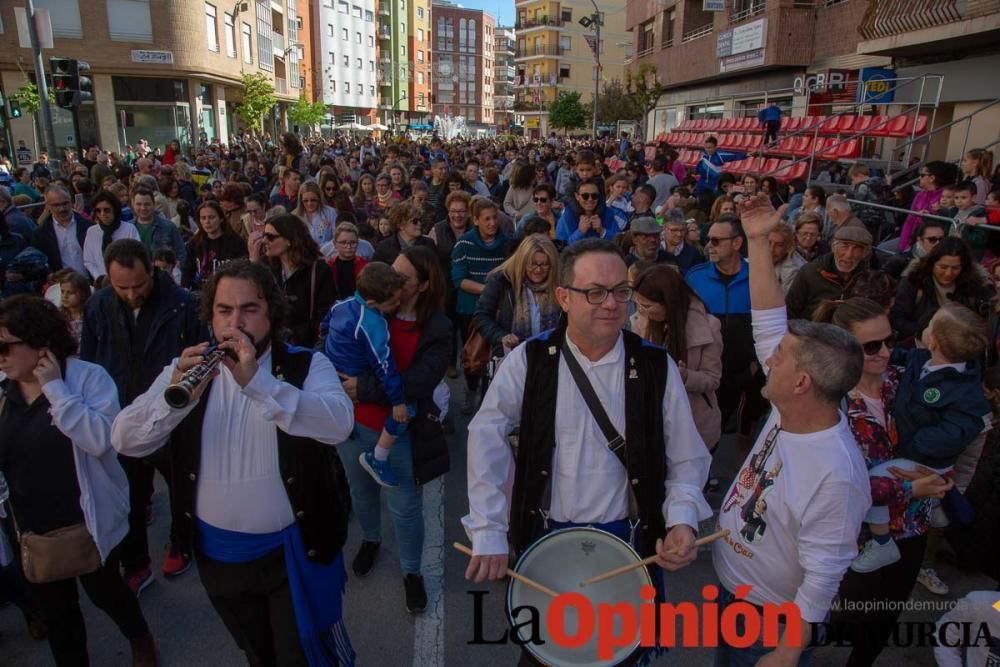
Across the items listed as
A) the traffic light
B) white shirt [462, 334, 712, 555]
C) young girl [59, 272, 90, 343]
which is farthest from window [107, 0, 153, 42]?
white shirt [462, 334, 712, 555]

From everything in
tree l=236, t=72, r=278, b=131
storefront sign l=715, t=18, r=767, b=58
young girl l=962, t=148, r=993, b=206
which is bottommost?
young girl l=962, t=148, r=993, b=206

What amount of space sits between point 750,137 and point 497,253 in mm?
15709

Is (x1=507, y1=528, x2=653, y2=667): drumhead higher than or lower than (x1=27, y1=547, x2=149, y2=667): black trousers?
higher

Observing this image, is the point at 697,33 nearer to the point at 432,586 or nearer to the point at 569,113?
the point at 569,113

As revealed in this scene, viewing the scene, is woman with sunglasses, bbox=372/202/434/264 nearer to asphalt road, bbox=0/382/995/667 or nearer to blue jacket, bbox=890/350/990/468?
asphalt road, bbox=0/382/995/667

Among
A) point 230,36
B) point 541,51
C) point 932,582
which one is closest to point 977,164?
point 932,582

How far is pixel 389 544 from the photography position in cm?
424

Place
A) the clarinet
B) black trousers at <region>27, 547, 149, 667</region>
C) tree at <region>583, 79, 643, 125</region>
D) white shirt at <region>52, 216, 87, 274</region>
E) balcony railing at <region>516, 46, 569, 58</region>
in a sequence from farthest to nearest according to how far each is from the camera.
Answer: balcony railing at <region>516, 46, 569, 58</region> < tree at <region>583, 79, 643, 125</region> < white shirt at <region>52, 216, 87, 274</region> < black trousers at <region>27, 547, 149, 667</region> < the clarinet

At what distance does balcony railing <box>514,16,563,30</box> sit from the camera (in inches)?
2931

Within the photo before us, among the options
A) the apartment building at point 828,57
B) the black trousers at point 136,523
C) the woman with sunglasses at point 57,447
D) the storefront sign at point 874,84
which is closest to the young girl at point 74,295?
the black trousers at point 136,523

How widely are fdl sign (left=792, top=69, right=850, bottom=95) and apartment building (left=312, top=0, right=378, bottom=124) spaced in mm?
53393

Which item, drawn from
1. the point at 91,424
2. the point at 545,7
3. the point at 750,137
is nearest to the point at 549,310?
the point at 91,424

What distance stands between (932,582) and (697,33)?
3055 cm

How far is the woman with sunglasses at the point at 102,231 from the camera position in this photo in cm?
606
